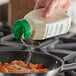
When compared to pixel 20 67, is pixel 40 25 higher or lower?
higher

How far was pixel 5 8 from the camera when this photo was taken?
202cm

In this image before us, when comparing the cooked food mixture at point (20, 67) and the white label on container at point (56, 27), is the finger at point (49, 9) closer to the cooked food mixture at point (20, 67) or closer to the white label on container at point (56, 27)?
the white label on container at point (56, 27)

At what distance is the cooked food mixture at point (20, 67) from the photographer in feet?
3.15

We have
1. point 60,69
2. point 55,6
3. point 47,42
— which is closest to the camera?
point 60,69

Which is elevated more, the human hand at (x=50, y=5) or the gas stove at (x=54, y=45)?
the human hand at (x=50, y=5)

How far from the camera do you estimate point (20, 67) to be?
3.28ft

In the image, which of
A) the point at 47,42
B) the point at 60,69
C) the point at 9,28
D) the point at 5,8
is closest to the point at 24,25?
the point at 60,69

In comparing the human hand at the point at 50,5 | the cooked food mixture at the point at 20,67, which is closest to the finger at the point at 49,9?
the human hand at the point at 50,5

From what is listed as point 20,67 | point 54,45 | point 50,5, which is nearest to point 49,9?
point 50,5

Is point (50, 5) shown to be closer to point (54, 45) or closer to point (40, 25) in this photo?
point (40, 25)

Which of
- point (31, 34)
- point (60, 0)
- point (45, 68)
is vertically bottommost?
point (45, 68)

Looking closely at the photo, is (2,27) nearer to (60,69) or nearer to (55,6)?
(55,6)

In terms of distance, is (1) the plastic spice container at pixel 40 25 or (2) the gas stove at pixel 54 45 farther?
(2) the gas stove at pixel 54 45

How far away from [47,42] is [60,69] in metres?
0.41
